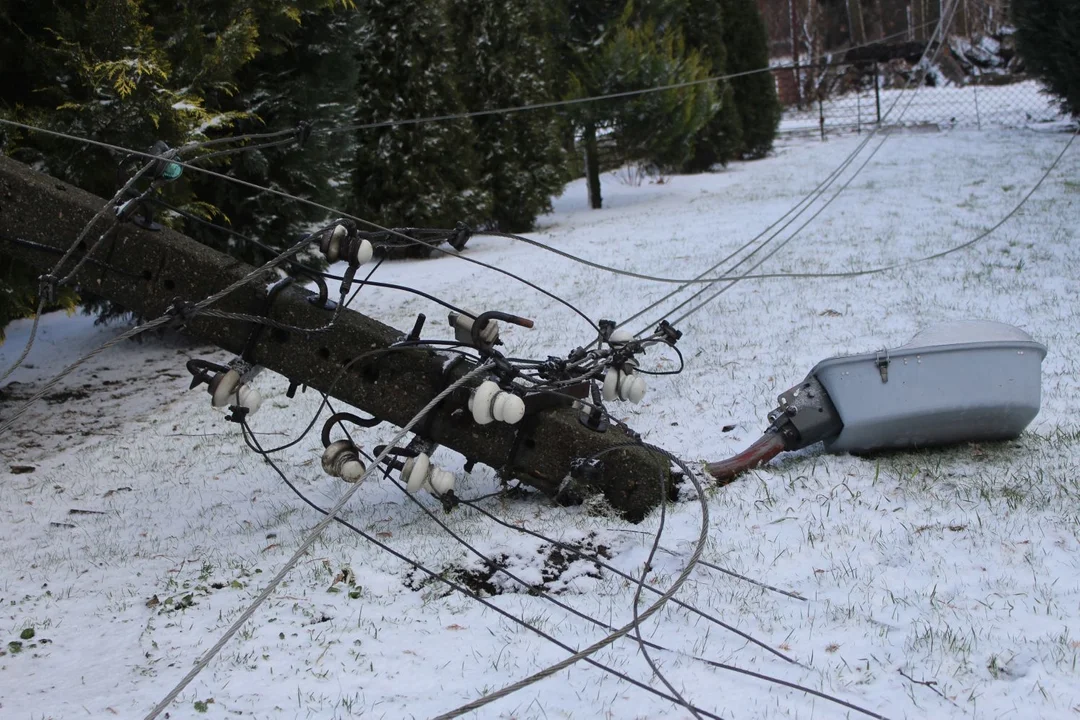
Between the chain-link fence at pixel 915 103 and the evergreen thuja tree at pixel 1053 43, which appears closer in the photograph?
the evergreen thuja tree at pixel 1053 43

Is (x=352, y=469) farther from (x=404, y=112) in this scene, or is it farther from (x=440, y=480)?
(x=404, y=112)

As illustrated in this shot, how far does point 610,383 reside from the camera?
14.7ft

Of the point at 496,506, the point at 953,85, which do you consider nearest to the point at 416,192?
the point at 496,506

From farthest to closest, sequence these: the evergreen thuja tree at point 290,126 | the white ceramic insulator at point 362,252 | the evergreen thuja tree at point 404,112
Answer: the evergreen thuja tree at point 404,112, the evergreen thuja tree at point 290,126, the white ceramic insulator at point 362,252

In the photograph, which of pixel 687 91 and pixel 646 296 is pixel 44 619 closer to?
pixel 646 296

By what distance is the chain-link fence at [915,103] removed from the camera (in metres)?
22.1

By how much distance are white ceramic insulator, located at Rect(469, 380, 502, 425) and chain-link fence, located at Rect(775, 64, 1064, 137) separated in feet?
54.5

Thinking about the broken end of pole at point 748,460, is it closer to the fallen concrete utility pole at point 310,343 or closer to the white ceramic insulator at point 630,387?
the fallen concrete utility pole at point 310,343

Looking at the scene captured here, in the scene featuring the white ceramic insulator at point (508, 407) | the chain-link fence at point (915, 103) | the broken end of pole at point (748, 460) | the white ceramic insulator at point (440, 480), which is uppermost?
the white ceramic insulator at point (508, 407)

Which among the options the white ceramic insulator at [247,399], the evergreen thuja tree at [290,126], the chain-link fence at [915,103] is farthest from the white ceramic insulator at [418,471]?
the chain-link fence at [915,103]

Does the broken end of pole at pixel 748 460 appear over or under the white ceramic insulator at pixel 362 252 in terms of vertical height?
under

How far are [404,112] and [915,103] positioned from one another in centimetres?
2012

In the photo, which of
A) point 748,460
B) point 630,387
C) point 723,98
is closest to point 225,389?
point 630,387

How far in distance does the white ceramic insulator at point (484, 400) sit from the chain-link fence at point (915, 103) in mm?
16608
